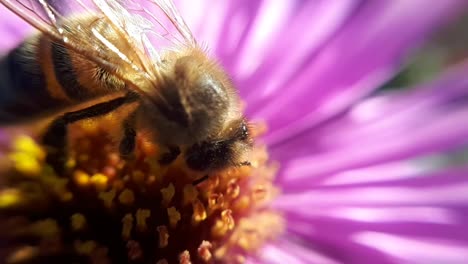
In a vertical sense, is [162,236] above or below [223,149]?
below

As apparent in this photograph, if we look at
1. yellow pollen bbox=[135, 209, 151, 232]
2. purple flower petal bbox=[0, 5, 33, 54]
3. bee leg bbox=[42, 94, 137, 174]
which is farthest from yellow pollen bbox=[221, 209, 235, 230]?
purple flower petal bbox=[0, 5, 33, 54]

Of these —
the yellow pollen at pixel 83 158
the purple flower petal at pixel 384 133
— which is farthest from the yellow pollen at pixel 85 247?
the purple flower petal at pixel 384 133

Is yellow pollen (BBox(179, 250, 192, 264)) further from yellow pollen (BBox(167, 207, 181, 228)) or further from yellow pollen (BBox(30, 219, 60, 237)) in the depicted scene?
yellow pollen (BBox(30, 219, 60, 237))

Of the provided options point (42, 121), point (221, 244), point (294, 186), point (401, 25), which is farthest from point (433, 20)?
point (42, 121)

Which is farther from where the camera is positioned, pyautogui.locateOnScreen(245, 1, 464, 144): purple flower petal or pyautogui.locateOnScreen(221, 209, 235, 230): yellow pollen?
pyautogui.locateOnScreen(245, 1, 464, 144): purple flower petal

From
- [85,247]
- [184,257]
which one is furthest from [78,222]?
[184,257]

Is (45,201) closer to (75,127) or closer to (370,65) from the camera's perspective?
(75,127)

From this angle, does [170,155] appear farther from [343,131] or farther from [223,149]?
[343,131]
